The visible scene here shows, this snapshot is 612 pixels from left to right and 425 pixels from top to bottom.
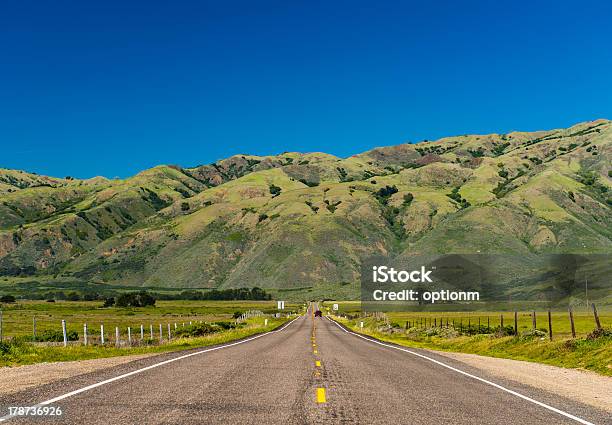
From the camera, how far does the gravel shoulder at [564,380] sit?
543 inches

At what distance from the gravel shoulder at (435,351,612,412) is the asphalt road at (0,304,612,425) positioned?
829mm

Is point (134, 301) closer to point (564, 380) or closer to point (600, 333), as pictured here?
point (600, 333)

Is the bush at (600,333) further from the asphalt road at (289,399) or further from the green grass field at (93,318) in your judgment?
the green grass field at (93,318)

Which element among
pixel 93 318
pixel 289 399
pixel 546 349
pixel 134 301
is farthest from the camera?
pixel 134 301

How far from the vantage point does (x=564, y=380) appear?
693 inches

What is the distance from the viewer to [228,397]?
37.5ft

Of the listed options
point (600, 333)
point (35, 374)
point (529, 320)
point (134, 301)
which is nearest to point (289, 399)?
point (35, 374)

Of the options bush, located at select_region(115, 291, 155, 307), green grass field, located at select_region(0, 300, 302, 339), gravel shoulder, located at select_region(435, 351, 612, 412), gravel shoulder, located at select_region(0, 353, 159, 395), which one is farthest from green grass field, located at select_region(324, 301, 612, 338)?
bush, located at select_region(115, 291, 155, 307)

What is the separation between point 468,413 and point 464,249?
18718cm

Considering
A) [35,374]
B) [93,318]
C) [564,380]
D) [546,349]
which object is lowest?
[93,318]

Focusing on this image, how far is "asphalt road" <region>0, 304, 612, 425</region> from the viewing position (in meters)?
9.49

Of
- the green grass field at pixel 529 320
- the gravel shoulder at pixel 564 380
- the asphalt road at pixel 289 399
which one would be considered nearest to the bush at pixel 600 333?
the gravel shoulder at pixel 564 380

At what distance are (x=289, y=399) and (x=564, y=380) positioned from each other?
34.6 feet

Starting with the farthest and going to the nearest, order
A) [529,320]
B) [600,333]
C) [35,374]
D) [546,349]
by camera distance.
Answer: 1. [529,320]
2. [546,349]
3. [600,333]
4. [35,374]
